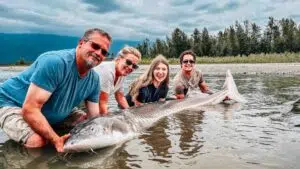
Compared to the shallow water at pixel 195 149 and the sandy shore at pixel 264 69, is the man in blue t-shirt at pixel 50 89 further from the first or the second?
the sandy shore at pixel 264 69

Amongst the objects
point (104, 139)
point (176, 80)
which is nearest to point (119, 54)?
point (104, 139)

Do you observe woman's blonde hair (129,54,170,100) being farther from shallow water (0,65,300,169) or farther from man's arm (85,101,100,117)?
man's arm (85,101,100,117)

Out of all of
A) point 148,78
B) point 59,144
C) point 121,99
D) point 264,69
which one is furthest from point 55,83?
point 264,69

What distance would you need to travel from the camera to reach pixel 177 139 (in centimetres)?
474

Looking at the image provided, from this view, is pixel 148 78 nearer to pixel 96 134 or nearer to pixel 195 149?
pixel 195 149

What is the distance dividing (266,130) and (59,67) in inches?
119

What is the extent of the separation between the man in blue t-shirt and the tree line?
234 ft

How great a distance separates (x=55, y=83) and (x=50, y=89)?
10 centimetres

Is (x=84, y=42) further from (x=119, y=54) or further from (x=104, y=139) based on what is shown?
(x=119, y=54)

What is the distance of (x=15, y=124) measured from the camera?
415 cm

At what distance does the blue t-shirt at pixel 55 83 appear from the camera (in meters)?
3.75

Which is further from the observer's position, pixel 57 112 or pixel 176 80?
pixel 176 80

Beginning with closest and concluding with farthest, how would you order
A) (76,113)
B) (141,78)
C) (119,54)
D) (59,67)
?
(59,67) < (76,113) < (119,54) < (141,78)

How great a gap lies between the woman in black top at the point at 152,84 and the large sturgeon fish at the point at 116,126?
39 cm
